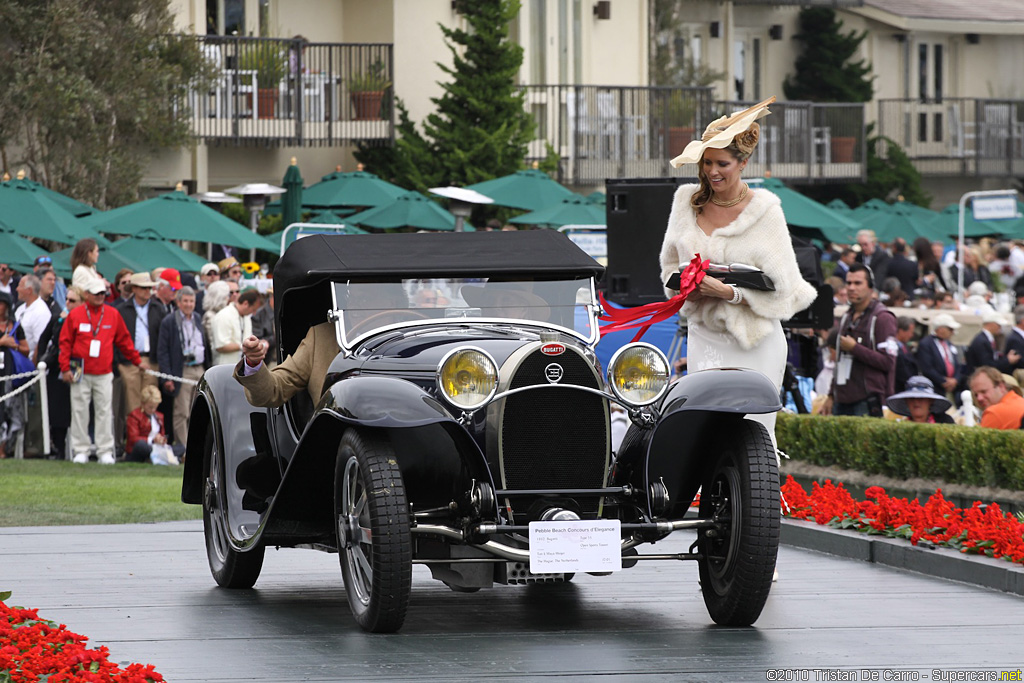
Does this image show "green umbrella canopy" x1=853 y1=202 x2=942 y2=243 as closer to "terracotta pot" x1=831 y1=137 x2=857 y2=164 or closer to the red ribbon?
"terracotta pot" x1=831 y1=137 x2=857 y2=164

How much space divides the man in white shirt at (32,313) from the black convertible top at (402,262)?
31.0 feet

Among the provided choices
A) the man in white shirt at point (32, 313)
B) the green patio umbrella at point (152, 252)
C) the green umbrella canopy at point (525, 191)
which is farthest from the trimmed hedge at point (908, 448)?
the green umbrella canopy at point (525, 191)

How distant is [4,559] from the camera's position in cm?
996

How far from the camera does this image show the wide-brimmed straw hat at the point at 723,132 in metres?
8.42

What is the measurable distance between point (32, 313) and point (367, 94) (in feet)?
51.4

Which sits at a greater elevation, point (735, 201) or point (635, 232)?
point (735, 201)

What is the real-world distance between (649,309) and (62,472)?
859 centimetres

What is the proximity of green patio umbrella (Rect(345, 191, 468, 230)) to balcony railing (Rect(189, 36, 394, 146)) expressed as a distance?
484 centimetres

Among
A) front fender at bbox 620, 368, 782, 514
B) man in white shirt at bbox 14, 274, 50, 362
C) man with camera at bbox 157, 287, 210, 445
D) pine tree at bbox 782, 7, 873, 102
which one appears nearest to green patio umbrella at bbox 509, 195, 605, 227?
man with camera at bbox 157, 287, 210, 445

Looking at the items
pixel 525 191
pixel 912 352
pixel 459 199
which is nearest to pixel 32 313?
pixel 459 199

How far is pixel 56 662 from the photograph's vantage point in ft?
19.3

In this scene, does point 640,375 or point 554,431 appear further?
point 640,375

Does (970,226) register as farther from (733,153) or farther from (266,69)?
(733,153)

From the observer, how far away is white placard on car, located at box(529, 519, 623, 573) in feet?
23.3
